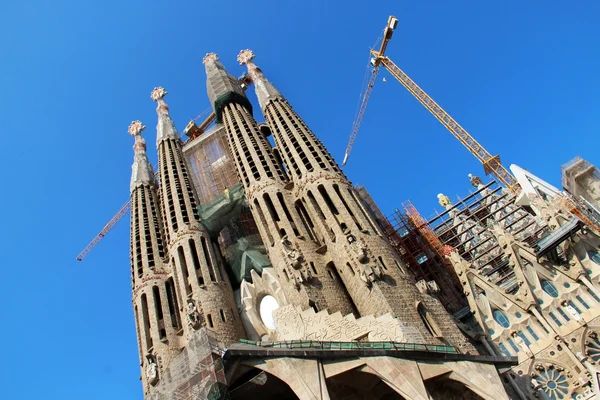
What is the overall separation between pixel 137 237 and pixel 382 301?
21.0 metres

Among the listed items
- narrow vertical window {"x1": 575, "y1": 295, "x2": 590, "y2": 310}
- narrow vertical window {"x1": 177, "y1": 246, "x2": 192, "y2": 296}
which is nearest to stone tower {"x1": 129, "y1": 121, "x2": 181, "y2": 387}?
narrow vertical window {"x1": 177, "y1": 246, "x2": 192, "y2": 296}

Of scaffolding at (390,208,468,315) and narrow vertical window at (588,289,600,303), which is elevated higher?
scaffolding at (390,208,468,315)

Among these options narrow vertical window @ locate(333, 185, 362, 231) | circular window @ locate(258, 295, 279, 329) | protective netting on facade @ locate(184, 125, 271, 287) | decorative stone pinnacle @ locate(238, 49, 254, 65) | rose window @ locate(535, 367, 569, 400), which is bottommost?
rose window @ locate(535, 367, 569, 400)

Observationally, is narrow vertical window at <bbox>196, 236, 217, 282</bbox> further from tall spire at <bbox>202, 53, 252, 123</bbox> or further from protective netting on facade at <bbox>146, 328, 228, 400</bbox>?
tall spire at <bbox>202, 53, 252, 123</bbox>

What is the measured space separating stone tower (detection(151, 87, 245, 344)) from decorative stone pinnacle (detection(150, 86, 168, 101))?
10679 mm

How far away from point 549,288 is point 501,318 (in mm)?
2888

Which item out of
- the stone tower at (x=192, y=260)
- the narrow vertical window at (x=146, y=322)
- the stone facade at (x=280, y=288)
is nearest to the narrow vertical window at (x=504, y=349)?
the stone facade at (x=280, y=288)

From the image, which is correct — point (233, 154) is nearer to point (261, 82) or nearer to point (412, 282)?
point (261, 82)

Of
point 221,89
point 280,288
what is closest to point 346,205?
point 280,288

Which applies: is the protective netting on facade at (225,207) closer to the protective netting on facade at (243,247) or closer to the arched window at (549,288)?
the protective netting on facade at (243,247)

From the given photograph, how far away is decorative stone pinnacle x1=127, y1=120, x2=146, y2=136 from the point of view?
51638 mm

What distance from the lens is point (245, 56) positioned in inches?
1908

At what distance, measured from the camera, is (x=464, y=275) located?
29.8 metres

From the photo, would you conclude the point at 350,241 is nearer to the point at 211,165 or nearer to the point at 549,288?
the point at 549,288
